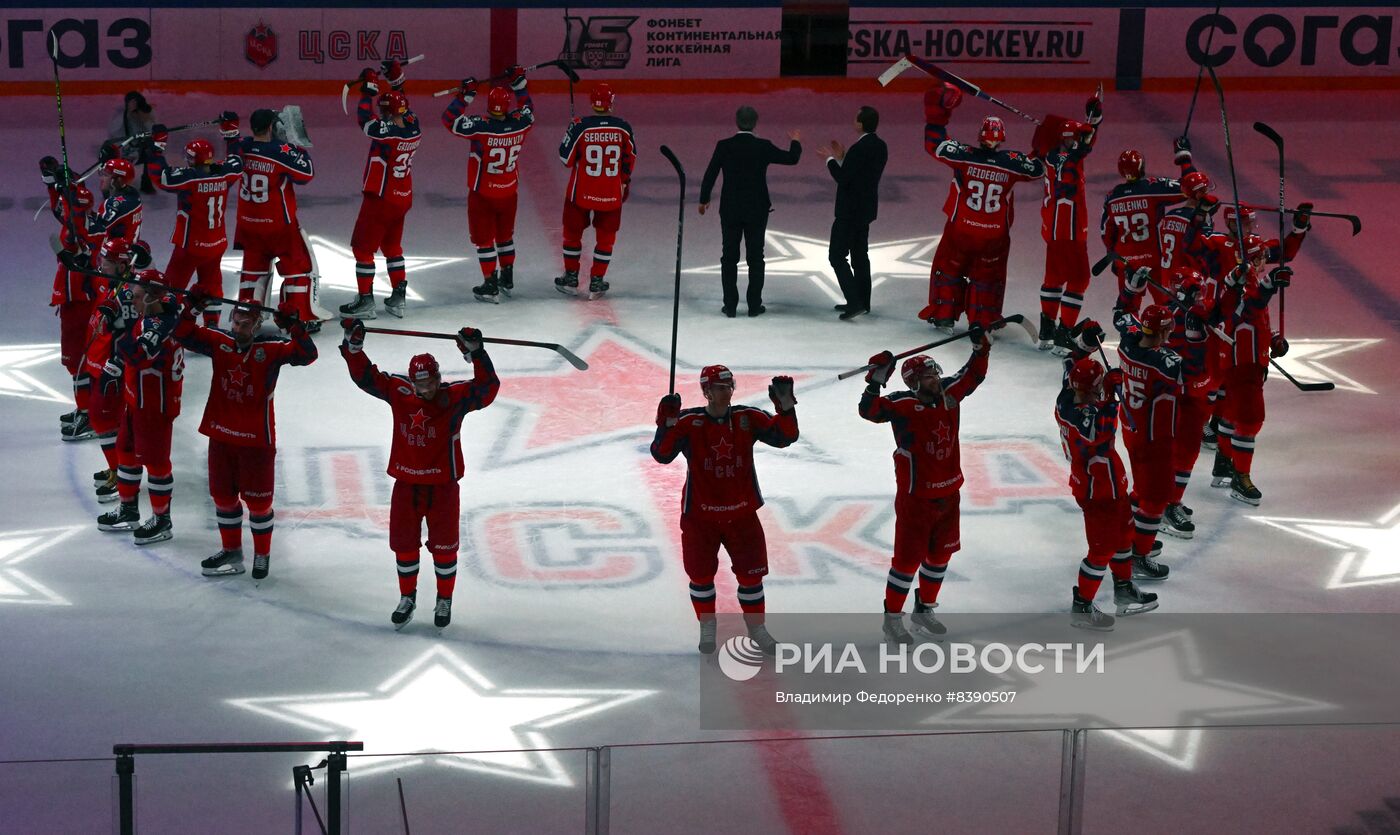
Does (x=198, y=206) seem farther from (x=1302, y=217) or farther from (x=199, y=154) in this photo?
(x=1302, y=217)

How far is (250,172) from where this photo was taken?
41.1ft

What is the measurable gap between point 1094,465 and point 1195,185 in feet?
10.7

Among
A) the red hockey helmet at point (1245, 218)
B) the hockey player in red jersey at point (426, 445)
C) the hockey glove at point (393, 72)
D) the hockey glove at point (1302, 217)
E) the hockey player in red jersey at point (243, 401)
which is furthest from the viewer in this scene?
the hockey glove at point (393, 72)

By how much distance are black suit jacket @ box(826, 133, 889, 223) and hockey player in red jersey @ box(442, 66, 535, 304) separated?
2.29 metres

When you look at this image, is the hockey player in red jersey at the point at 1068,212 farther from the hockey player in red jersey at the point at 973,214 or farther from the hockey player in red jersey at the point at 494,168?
the hockey player in red jersey at the point at 494,168

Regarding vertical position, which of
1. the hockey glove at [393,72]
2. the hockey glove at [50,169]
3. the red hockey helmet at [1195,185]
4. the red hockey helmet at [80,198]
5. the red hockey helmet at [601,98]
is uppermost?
the hockey glove at [393,72]

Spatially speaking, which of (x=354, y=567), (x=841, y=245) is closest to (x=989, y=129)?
(x=841, y=245)

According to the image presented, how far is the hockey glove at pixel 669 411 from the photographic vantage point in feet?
27.3

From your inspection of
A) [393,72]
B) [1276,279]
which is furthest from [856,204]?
[1276,279]

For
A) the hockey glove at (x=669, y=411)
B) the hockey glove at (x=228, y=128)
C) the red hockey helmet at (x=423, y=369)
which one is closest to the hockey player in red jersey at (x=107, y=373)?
the red hockey helmet at (x=423, y=369)

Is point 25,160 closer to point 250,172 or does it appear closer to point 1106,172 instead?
point 250,172

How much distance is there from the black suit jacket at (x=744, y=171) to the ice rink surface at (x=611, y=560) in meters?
0.87

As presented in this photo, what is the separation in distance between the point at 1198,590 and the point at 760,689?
2.49 m

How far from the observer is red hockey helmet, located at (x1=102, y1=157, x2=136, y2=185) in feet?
37.2
